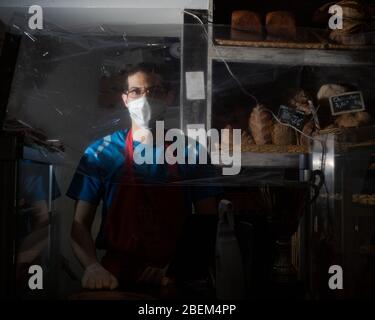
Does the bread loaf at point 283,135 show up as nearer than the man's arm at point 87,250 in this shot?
No

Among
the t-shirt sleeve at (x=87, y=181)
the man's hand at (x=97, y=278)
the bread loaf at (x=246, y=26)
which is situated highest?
the bread loaf at (x=246, y=26)

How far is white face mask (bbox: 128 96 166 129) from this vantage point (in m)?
1.16

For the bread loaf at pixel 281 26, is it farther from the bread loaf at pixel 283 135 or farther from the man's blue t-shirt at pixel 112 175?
the man's blue t-shirt at pixel 112 175

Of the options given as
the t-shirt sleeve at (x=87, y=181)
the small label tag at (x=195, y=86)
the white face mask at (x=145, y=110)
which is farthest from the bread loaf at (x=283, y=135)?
the t-shirt sleeve at (x=87, y=181)

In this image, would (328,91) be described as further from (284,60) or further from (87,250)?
(87,250)

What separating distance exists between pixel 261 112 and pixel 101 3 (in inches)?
24.7

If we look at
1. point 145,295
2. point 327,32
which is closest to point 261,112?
point 327,32

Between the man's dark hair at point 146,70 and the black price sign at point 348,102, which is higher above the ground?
the man's dark hair at point 146,70

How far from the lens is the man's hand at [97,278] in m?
1.16

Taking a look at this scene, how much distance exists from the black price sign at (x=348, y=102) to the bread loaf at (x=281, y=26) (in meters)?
0.25

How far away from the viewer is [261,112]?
1.27 m

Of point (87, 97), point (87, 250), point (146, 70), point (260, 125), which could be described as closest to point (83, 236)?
point (87, 250)

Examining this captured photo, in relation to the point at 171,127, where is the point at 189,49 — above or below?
above
